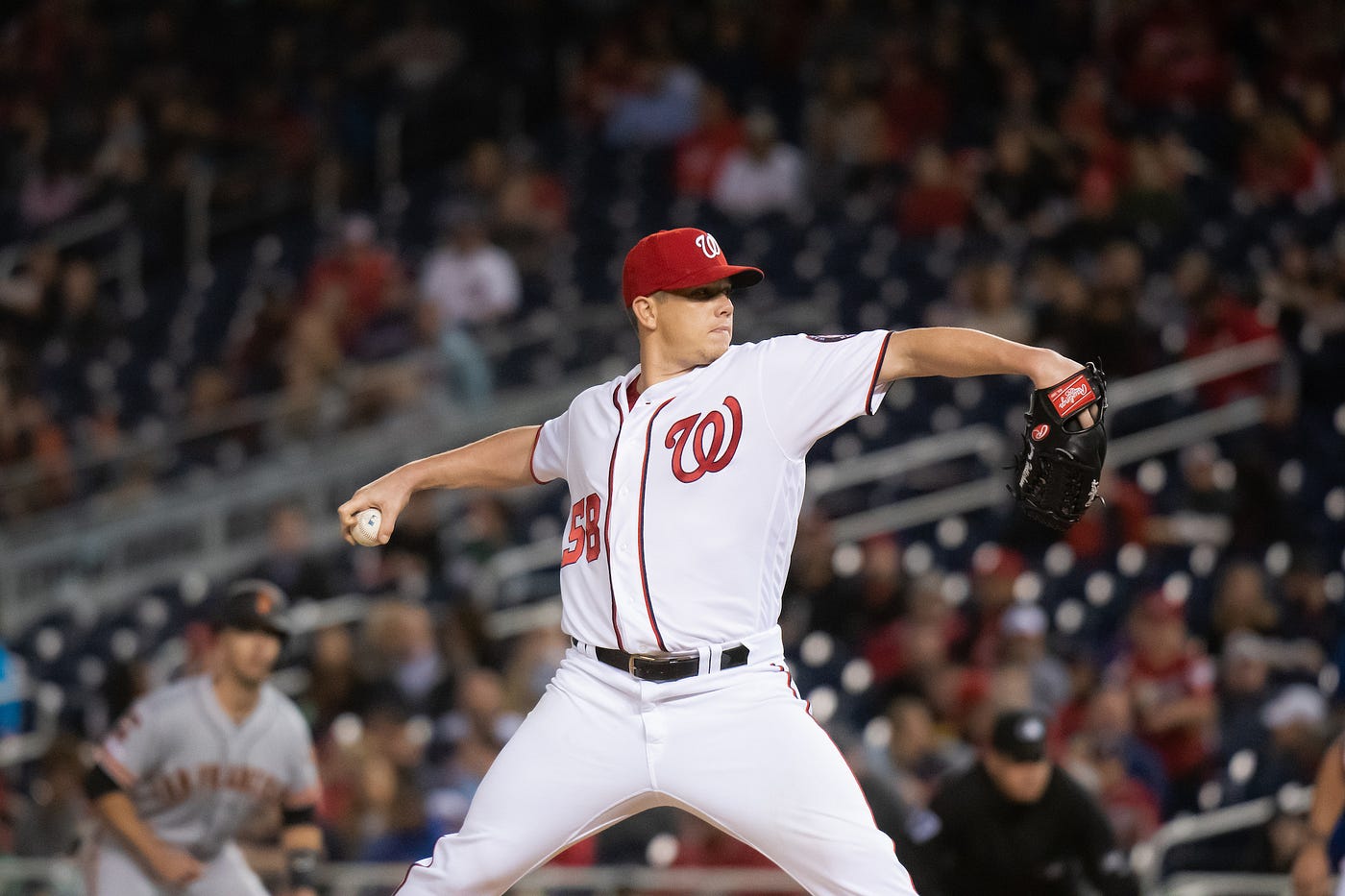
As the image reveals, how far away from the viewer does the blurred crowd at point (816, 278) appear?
8102mm

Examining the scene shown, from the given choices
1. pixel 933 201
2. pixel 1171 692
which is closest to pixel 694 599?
pixel 1171 692

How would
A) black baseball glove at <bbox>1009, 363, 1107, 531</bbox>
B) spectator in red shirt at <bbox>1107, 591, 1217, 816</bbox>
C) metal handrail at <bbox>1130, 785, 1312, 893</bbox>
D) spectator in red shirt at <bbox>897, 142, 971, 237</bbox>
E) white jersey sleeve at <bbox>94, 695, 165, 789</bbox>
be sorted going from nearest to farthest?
black baseball glove at <bbox>1009, 363, 1107, 531</bbox> < white jersey sleeve at <bbox>94, 695, 165, 789</bbox> < metal handrail at <bbox>1130, 785, 1312, 893</bbox> < spectator in red shirt at <bbox>1107, 591, 1217, 816</bbox> < spectator in red shirt at <bbox>897, 142, 971, 237</bbox>

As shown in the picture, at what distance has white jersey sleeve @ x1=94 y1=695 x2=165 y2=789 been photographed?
5551mm

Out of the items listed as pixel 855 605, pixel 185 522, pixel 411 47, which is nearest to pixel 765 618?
pixel 855 605

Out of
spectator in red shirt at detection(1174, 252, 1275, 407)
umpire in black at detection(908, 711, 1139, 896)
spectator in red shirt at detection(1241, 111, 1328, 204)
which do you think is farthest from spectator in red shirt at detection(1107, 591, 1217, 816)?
spectator in red shirt at detection(1241, 111, 1328, 204)

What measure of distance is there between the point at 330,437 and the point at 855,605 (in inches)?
141

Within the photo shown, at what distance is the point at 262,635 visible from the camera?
5.61 m

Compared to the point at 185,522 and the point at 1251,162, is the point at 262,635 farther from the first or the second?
the point at 1251,162

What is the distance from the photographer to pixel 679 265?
4293 mm

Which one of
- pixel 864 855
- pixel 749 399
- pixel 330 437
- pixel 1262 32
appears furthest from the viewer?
pixel 1262 32

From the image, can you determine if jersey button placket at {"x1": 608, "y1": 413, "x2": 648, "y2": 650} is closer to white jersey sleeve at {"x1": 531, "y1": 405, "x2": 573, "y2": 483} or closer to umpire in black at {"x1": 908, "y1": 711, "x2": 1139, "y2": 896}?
white jersey sleeve at {"x1": 531, "y1": 405, "x2": 573, "y2": 483}

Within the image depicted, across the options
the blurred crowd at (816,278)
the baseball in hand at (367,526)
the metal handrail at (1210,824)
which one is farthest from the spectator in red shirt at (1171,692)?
the baseball in hand at (367,526)

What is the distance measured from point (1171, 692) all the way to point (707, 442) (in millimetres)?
4653

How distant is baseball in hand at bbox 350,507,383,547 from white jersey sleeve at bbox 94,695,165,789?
1.61 m
